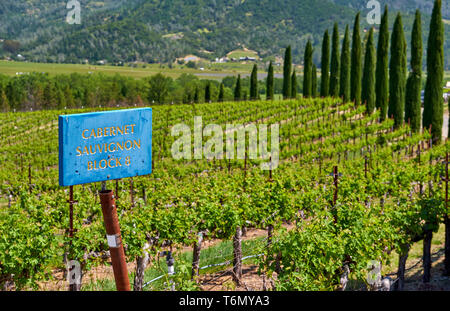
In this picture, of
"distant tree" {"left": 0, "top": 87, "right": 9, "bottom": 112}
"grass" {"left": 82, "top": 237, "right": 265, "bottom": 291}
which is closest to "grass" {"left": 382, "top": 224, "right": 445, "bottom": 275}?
Result: "grass" {"left": 82, "top": 237, "right": 265, "bottom": 291}

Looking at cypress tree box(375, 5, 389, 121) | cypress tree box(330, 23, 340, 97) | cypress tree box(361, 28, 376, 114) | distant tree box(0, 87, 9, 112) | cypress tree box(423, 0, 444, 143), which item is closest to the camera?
cypress tree box(423, 0, 444, 143)

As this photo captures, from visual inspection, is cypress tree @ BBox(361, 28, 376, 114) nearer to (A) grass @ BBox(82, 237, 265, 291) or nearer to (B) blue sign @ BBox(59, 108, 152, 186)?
(A) grass @ BBox(82, 237, 265, 291)

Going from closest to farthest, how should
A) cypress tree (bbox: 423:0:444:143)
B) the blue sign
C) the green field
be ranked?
the blue sign
cypress tree (bbox: 423:0:444:143)
the green field

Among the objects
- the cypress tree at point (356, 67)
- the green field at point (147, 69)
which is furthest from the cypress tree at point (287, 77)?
the green field at point (147, 69)

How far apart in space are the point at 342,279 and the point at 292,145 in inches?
804

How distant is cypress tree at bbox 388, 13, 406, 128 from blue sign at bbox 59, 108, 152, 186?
29.8m

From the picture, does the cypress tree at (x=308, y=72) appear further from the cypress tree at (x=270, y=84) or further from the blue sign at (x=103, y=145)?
the blue sign at (x=103, y=145)

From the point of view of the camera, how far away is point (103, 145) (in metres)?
3.60

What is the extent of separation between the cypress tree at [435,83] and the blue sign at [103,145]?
88.2ft

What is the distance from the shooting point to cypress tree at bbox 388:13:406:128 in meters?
31.3

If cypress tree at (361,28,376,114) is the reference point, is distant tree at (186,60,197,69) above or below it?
above

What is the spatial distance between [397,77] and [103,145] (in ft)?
99.8

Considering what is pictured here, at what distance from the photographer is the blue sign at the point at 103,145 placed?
11.4 ft
